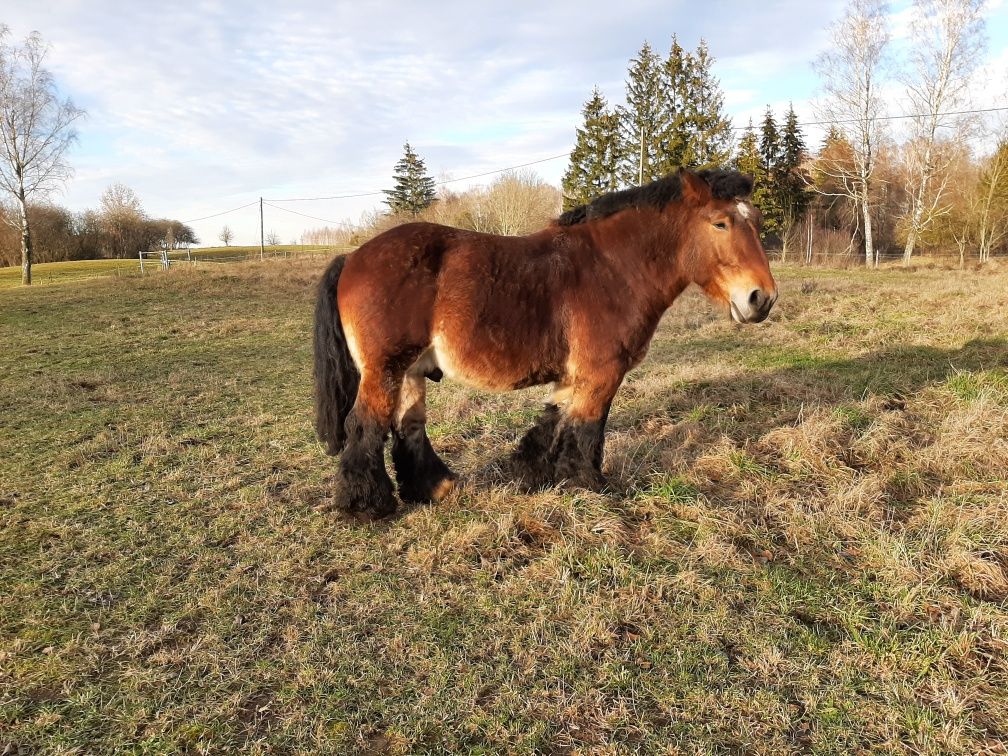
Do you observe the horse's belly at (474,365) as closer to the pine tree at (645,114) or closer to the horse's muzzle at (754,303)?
the horse's muzzle at (754,303)

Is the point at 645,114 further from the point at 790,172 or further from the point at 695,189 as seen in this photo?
the point at 695,189

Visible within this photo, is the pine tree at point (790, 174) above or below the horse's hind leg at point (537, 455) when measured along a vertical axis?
above

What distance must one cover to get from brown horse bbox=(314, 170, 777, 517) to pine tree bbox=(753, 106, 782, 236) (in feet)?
129

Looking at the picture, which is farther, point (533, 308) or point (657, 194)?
point (657, 194)

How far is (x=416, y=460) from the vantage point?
4469 millimetres

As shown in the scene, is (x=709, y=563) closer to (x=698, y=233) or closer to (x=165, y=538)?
(x=698, y=233)

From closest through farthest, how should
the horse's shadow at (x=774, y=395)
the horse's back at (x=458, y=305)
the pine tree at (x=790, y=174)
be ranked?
1. the horse's back at (x=458, y=305)
2. the horse's shadow at (x=774, y=395)
3. the pine tree at (x=790, y=174)

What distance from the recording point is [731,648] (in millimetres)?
2869

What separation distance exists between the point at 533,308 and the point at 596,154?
A: 39.0 metres

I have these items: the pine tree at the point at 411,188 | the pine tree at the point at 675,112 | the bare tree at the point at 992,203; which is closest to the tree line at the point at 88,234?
the pine tree at the point at 411,188

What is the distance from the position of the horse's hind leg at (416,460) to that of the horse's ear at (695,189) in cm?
245

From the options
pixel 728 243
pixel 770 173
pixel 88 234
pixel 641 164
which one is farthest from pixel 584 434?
pixel 88 234

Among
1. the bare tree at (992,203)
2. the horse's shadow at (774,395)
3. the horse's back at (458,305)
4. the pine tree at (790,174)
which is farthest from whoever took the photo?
the pine tree at (790,174)

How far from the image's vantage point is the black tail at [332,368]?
13.5ft
